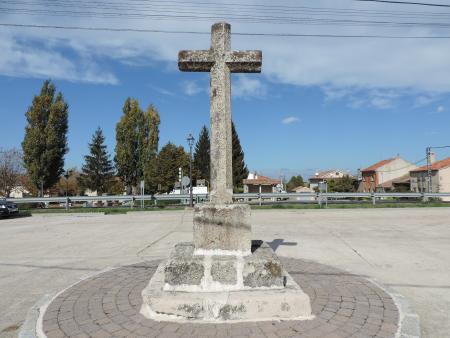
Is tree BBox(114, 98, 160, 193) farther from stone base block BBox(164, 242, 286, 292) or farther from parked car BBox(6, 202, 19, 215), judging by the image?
stone base block BBox(164, 242, 286, 292)

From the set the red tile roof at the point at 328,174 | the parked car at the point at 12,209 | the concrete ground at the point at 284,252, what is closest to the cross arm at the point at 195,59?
the concrete ground at the point at 284,252

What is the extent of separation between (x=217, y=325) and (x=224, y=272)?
2.16ft

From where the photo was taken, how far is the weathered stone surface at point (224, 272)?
4.23m

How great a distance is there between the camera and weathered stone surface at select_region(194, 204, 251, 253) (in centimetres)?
459

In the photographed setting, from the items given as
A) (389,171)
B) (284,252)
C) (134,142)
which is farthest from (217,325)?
(389,171)

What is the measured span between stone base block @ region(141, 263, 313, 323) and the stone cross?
1328 mm

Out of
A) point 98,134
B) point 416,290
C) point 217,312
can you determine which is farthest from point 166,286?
point 98,134

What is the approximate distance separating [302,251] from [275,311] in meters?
4.34

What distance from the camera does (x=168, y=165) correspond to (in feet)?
163

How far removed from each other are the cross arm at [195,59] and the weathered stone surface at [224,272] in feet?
8.39

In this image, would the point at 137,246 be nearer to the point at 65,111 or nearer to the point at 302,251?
the point at 302,251

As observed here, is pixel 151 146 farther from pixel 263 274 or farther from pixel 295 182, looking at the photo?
pixel 295 182

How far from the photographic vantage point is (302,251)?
8.04 meters

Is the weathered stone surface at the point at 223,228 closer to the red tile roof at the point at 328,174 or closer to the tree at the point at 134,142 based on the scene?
the tree at the point at 134,142
